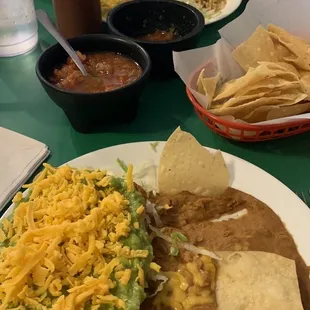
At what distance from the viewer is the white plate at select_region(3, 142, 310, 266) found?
1.25m

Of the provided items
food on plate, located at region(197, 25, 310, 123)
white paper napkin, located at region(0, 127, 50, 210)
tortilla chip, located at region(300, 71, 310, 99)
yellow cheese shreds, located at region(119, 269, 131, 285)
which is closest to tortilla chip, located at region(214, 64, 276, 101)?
food on plate, located at region(197, 25, 310, 123)

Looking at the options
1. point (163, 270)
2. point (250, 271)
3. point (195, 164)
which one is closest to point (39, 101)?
point (195, 164)

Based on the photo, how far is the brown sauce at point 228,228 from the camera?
1.18 metres

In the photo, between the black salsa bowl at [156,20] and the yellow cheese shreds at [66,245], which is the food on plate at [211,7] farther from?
the yellow cheese shreds at [66,245]

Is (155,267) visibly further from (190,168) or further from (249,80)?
(249,80)

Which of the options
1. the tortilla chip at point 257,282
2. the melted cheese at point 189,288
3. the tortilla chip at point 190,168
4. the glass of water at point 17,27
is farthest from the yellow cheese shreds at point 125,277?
the glass of water at point 17,27

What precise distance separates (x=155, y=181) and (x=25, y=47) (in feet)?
3.00

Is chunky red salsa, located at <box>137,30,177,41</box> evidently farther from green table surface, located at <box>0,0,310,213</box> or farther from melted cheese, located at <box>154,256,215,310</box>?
melted cheese, located at <box>154,256,215,310</box>

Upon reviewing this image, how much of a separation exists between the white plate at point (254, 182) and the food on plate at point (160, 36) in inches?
22.3

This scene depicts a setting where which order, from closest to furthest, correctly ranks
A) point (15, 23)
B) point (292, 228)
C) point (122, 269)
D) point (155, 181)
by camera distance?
point (122, 269), point (292, 228), point (155, 181), point (15, 23)

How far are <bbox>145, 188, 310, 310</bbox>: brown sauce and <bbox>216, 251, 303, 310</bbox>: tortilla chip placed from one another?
6 centimetres

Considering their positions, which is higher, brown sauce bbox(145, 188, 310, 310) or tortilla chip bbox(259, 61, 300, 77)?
tortilla chip bbox(259, 61, 300, 77)

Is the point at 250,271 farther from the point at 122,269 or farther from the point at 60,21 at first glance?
the point at 60,21

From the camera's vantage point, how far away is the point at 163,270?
1.14 meters
